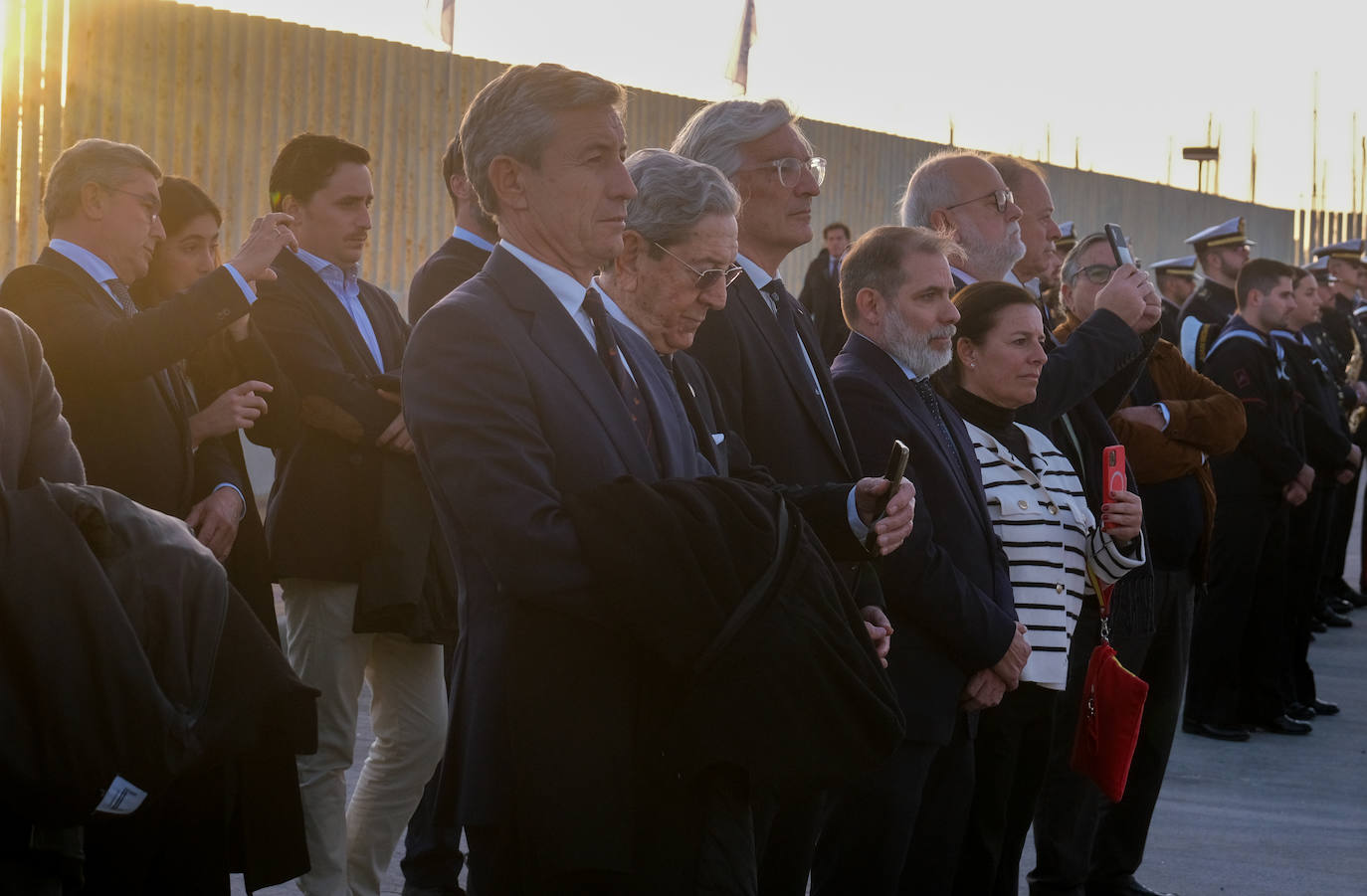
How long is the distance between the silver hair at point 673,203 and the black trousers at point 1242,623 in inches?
205

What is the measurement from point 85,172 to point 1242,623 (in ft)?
18.6

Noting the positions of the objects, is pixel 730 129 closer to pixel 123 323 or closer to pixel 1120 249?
pixel 1120 249

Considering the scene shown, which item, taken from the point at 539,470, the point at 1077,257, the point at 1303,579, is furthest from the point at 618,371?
the point at 1303,579

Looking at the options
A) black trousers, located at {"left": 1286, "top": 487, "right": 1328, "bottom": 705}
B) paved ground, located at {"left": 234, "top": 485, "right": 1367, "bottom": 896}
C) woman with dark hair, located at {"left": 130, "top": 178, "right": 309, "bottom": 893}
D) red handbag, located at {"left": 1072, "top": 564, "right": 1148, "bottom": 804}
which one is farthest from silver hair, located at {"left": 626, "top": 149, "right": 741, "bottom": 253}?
black trousers, located at {"left": 1286, "top": 487, "right": 1328, "bottom": 705}

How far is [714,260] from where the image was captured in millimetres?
2971

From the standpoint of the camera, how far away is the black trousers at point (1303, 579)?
Answer: 26.3 feet

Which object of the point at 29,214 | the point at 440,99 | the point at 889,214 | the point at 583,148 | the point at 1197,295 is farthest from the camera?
the point at 889,214

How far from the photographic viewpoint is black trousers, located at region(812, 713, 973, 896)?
3.49 m

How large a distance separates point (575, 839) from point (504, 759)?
0.19m

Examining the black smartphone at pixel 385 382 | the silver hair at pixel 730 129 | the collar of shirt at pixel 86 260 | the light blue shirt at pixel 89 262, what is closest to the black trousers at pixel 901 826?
the silver hair at pixel 730 129

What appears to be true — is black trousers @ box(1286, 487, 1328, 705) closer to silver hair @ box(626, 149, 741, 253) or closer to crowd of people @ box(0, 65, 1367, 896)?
crowd of people @ box(0, 65, 1367, 896)

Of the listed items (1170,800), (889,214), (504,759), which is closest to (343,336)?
(504,759)

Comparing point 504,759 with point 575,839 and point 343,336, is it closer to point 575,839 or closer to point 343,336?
point 575,839

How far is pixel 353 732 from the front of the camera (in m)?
4.21
